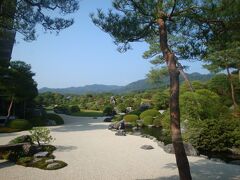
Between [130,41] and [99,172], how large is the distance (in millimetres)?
5028

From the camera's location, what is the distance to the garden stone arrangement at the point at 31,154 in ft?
37.6

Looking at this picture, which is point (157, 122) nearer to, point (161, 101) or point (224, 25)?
point (161, 101)

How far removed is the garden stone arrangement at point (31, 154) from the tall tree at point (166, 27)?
5847mm

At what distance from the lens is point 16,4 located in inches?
428

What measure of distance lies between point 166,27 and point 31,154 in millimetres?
8713

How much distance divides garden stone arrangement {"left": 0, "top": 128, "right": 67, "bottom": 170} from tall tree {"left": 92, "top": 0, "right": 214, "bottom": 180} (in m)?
5.85

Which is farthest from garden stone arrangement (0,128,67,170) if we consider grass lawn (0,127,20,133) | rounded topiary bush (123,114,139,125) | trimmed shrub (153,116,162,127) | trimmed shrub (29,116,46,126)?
rounded topiary bush (123,114,139,125)

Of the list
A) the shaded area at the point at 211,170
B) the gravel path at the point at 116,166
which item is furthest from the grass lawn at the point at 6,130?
the shaded area at the point at 211,170

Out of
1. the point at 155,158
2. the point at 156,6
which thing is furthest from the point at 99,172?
the point at 156,6

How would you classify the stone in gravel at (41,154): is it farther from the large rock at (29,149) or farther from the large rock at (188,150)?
the large rock at (188,150)

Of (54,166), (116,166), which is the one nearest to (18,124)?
(54,166)

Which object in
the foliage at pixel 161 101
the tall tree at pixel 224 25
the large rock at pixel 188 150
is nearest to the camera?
the tall tree at pixel 224 25

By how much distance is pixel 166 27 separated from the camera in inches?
318

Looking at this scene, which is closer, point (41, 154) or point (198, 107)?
point (41, 154)
